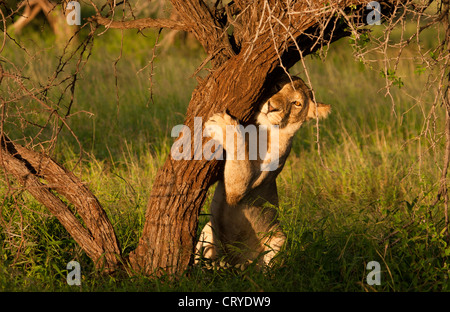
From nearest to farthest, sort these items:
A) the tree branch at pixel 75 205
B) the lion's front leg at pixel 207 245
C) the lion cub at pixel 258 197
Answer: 1. the tree branch at pixel 75 205
2. the lion cub at pixel 258 197
3. the lion's front leg at pixel 207 245

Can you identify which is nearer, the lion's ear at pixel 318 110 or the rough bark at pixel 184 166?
the rough bark at pixel 184 166

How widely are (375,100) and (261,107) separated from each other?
18.7 feet

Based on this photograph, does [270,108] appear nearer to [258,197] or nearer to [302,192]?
[258,197]

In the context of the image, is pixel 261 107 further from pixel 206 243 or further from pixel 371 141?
pixel 371 141

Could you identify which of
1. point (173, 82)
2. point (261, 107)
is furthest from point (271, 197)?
point (173, 82)

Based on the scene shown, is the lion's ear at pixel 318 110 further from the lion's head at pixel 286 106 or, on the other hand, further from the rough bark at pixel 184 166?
the rough bark at pixel 184 166

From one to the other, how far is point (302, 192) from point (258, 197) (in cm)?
182

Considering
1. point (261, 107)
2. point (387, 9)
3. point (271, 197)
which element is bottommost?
point (271, 197)

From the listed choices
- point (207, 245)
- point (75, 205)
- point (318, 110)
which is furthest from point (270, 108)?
point (75, 205)

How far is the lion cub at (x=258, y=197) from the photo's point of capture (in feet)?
13.4

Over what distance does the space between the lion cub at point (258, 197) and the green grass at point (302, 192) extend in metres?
0.21

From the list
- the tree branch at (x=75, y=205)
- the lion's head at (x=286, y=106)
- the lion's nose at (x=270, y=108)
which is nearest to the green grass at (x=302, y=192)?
the tree branch at (x=75, y=205)

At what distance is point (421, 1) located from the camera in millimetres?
3697

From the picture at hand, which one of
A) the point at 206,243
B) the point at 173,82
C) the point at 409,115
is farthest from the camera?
the point at 173,82
